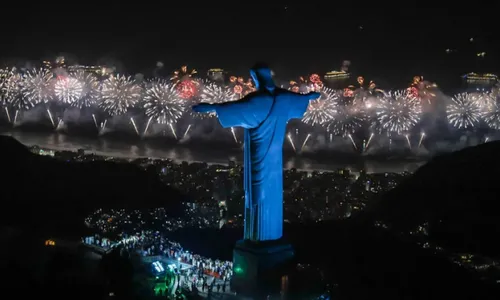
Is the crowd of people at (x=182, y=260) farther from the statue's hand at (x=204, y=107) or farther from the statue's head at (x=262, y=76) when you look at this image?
the statue's head at (x=262, y=76)

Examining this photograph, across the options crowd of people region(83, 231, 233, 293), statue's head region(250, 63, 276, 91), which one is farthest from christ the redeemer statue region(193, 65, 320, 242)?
crowd of people region(83, 231, 233, 293)

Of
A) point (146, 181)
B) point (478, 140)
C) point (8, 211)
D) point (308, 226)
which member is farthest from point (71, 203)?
point (478, 140)

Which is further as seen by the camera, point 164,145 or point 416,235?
point 164,145

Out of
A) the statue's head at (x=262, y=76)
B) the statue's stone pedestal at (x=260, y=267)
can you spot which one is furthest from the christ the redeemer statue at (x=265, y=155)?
the statue's stone pedestal at (x=260, y=267)

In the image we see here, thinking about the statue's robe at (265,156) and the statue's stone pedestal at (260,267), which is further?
the statue's robe at (265,156)

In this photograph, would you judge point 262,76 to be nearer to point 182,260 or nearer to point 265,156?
point 265,156

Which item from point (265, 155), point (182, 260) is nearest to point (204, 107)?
point (265, 155)

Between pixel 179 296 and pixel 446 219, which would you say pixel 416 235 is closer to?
pixel 446 219
